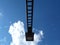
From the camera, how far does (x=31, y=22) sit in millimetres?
48250

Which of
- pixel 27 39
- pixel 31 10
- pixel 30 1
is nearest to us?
pixel 30 1

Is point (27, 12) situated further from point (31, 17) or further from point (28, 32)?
point (28, 32)

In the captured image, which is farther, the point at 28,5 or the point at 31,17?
the point at 31,17

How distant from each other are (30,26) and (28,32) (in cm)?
165

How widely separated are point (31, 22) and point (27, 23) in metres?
1.06

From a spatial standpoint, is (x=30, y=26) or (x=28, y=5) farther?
(x=30, y=26)

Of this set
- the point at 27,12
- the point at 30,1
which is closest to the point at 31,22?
the point at 27,12

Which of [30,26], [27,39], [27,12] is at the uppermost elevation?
[27,12]

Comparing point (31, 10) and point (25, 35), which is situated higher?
point (31, 10)

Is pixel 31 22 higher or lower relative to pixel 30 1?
lower

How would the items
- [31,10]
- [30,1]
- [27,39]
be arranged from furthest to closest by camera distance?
[27,39] → [31,10] → [30,1]

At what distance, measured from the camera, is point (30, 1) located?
1631 inches

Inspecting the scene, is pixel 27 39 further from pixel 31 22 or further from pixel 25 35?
pixel 31 22

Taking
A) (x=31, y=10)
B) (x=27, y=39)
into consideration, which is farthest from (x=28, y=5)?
(x=27, y=39)
